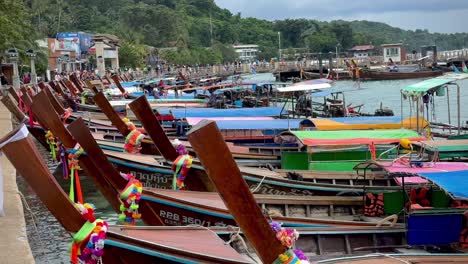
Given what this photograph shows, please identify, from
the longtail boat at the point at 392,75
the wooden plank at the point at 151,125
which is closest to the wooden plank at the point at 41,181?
the wooden plank at the point at 151,125

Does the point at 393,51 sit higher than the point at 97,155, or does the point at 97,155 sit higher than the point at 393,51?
the point at 393,51

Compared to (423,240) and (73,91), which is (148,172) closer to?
(423,240)

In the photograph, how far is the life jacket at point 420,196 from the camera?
1047 centimetres

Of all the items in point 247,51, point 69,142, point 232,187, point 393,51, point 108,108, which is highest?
point 247,51

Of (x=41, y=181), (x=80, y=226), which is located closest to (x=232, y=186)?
(x=80, y=226)

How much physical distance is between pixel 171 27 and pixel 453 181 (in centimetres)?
8980

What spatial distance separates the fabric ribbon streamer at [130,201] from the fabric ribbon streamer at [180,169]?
2288 millimetres

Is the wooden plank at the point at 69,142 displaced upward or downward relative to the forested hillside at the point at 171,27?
downward

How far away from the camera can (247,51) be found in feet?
412

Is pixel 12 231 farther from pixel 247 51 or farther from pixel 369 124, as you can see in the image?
pixel 247 51

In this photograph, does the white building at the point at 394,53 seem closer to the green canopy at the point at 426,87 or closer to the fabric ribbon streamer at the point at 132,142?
the green canopy at the point at 426,87

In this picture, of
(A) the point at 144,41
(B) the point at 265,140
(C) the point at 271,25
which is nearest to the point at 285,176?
(B) the point at 265,140

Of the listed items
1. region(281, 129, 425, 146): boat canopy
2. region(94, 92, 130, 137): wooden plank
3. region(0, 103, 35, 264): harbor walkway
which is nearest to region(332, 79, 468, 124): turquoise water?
region(281, 129, 425, 146): boat canopy

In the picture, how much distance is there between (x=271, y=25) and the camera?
143625 mm
